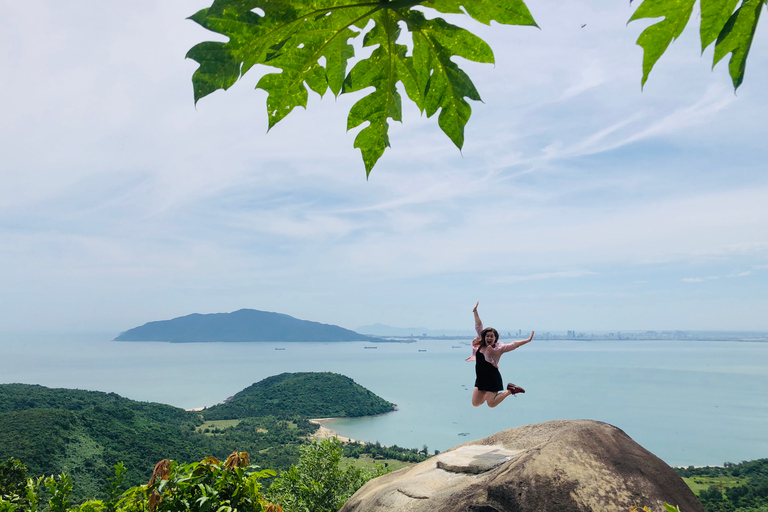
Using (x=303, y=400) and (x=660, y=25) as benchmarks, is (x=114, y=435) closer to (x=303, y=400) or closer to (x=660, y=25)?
(x=303, y=400)

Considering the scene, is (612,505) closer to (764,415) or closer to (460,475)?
(460,475)

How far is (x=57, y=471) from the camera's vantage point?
36.6 metres

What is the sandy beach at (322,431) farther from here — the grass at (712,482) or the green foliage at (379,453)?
the grass at (712,482)

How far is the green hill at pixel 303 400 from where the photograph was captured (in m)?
80.2

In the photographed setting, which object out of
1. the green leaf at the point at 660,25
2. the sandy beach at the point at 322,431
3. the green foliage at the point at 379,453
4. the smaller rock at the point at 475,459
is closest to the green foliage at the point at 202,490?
the smaller rock at the point at 475,459

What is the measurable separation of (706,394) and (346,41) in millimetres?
141415

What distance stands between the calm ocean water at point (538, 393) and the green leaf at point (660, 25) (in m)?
69.9

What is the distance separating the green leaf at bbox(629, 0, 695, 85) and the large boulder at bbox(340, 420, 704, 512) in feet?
10.7

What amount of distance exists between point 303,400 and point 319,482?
77686 millimetres

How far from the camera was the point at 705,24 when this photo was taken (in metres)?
0.88

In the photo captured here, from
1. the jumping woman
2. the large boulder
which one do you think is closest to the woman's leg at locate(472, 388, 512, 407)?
the jumping woman

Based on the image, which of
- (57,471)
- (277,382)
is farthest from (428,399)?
(57,471)

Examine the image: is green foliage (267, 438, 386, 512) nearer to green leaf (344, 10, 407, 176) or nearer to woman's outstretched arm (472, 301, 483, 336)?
woman's outstretched arm (472, 301, 483, 336)

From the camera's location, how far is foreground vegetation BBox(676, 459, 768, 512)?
31.2 m
